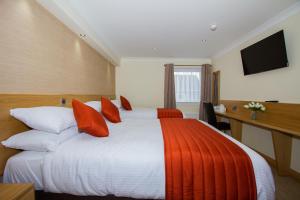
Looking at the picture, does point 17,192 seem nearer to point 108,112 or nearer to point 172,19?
point 108,112

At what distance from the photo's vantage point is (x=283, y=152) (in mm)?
2172

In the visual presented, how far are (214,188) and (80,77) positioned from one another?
2.52 meters

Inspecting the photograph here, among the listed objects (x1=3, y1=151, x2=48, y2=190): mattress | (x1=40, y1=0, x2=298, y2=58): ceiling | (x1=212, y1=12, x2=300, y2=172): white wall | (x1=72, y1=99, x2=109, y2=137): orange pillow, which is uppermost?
(x1=40, y1=0, x2=298, y2=58): ceiling

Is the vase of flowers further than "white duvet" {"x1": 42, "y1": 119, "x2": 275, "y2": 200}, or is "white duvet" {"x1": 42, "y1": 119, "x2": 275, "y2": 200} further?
the vase of flowers

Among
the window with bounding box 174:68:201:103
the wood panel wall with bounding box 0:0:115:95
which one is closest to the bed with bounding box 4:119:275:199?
the wood panel wall with bounding box 0:0:115:95

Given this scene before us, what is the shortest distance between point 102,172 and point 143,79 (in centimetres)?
421

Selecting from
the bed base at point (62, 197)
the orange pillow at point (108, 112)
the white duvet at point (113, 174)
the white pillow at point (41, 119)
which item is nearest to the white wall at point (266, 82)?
the white duvet at point (113, 174)

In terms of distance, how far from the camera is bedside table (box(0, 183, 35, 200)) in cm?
85

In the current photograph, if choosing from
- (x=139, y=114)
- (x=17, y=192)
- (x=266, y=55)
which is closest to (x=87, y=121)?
(x=17, y=192)

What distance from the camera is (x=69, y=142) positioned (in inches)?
55.9

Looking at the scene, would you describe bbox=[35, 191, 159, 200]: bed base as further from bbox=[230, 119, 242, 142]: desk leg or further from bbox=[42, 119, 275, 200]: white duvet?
bbox=[230, 119, 242, 142]: desk leg

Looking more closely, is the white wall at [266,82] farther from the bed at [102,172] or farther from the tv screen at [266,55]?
the bed at [102,172]

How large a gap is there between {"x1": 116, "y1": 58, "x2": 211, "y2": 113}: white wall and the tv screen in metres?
2.08

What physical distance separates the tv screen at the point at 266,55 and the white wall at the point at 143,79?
2.08 meters
